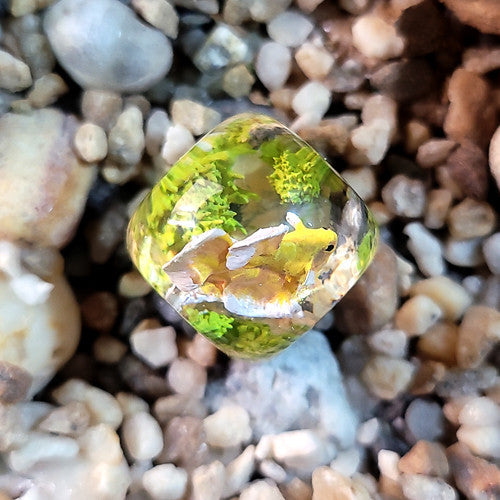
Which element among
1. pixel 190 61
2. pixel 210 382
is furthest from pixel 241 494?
pixel 190 61

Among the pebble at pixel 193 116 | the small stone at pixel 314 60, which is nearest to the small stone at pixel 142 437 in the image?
the pebble at pixel 193 116

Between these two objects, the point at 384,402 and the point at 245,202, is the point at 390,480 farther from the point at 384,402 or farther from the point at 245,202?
the point at 245,202

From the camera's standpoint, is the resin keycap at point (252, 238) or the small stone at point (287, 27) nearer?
the resin keycap at point (252, 238)

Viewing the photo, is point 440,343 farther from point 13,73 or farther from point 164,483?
point 13,73

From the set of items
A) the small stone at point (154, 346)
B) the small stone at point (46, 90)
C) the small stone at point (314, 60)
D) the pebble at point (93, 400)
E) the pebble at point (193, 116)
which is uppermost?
the small stone at point (314, 60)

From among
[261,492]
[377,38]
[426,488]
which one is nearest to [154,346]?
[261,492]

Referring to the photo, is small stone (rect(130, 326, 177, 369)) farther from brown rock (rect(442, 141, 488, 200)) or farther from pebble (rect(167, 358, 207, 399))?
brown rock (rect(442, 141, 488, 200))

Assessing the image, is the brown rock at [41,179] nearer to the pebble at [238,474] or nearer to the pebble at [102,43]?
the pebble at [102,43]
